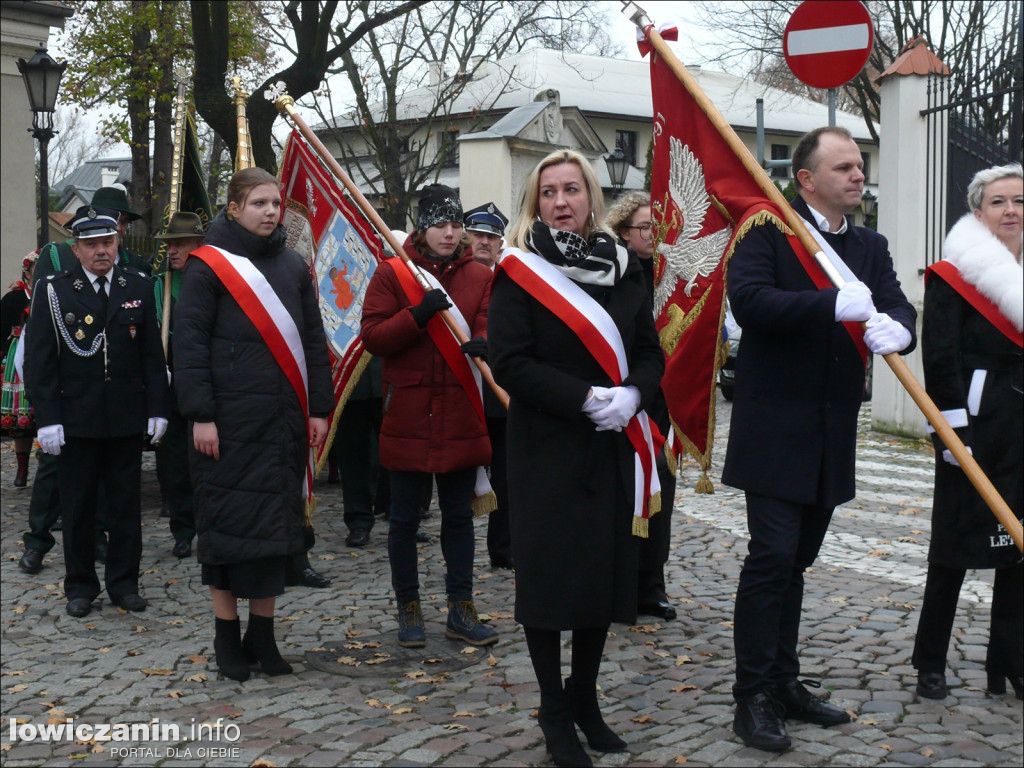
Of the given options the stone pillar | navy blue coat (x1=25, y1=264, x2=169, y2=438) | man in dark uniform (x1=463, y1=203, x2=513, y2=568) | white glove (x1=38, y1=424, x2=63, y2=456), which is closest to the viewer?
white glove (x1=38, y1=424, x2=63, y2=456)

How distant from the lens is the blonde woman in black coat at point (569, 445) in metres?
3.96

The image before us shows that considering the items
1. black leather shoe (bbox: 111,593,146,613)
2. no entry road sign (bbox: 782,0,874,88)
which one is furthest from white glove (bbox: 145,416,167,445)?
no entry road sign (bbox: 782,0,874,88)

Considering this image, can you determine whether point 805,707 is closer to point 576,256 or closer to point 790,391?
point 790,391

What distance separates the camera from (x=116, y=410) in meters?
6.27

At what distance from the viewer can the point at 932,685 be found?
15.0ft

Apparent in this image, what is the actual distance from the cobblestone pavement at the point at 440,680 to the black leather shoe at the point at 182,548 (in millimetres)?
115

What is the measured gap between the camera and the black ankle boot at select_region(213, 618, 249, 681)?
5.05 metres

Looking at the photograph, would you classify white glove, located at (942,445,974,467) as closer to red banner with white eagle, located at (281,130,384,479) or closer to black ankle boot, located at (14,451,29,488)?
red banner with white eagle, located at (281,130,384,479)

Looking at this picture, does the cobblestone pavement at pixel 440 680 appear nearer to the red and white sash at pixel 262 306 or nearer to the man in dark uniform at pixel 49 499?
the man in dark uniform at pixel 49 499

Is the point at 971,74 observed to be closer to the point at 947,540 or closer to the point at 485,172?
the point at 947,540

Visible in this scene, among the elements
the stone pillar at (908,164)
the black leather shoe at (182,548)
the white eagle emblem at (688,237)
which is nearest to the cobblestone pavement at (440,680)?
the black leather shoe at (182,548)

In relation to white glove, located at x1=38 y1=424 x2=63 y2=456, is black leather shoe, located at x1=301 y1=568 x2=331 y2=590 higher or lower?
lower

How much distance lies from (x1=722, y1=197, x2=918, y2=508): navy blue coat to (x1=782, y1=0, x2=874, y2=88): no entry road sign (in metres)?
3.19

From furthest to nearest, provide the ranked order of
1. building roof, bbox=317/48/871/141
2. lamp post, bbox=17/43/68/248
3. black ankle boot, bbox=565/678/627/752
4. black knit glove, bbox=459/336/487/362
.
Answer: building roof, bbox=317/48/871/141
lamp post, bbox=17/43/68/248
black knit glove, bbox=459/336/487/362
black ankle boot, bbox=565/678/627/752
